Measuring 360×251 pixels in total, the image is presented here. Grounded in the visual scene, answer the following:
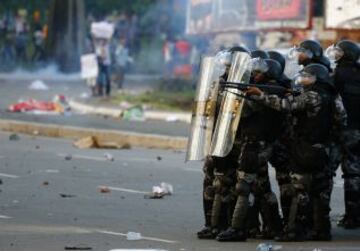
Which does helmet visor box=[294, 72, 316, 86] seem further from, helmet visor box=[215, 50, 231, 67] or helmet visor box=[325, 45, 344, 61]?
helmet visor box=[325, 45, 344, 61]

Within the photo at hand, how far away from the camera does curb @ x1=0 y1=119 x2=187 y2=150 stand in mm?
22594

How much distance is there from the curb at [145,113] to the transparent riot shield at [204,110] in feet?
47.8

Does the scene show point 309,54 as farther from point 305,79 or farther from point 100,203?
point 100,203

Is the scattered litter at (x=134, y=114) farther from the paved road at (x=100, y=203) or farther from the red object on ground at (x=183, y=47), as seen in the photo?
the red object on ground at (x=183, y=47)

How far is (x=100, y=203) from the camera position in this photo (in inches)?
575

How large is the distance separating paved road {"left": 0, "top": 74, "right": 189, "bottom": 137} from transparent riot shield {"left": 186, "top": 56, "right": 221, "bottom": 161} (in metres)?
11.3

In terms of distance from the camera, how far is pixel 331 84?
38.8 ft

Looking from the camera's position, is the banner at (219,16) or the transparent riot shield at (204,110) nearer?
the transparent riot shield at (204,110)

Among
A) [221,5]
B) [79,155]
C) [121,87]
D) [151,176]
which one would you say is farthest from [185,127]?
[121,87]

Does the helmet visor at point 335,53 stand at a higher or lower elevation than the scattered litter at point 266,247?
higher

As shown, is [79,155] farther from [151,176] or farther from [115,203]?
[115,203]

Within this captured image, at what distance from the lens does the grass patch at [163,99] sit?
29.2 meters

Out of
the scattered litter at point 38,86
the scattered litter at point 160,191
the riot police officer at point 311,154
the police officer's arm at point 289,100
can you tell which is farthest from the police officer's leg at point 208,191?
the scattered litter at point 38,86

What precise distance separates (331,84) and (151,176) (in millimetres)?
6022
